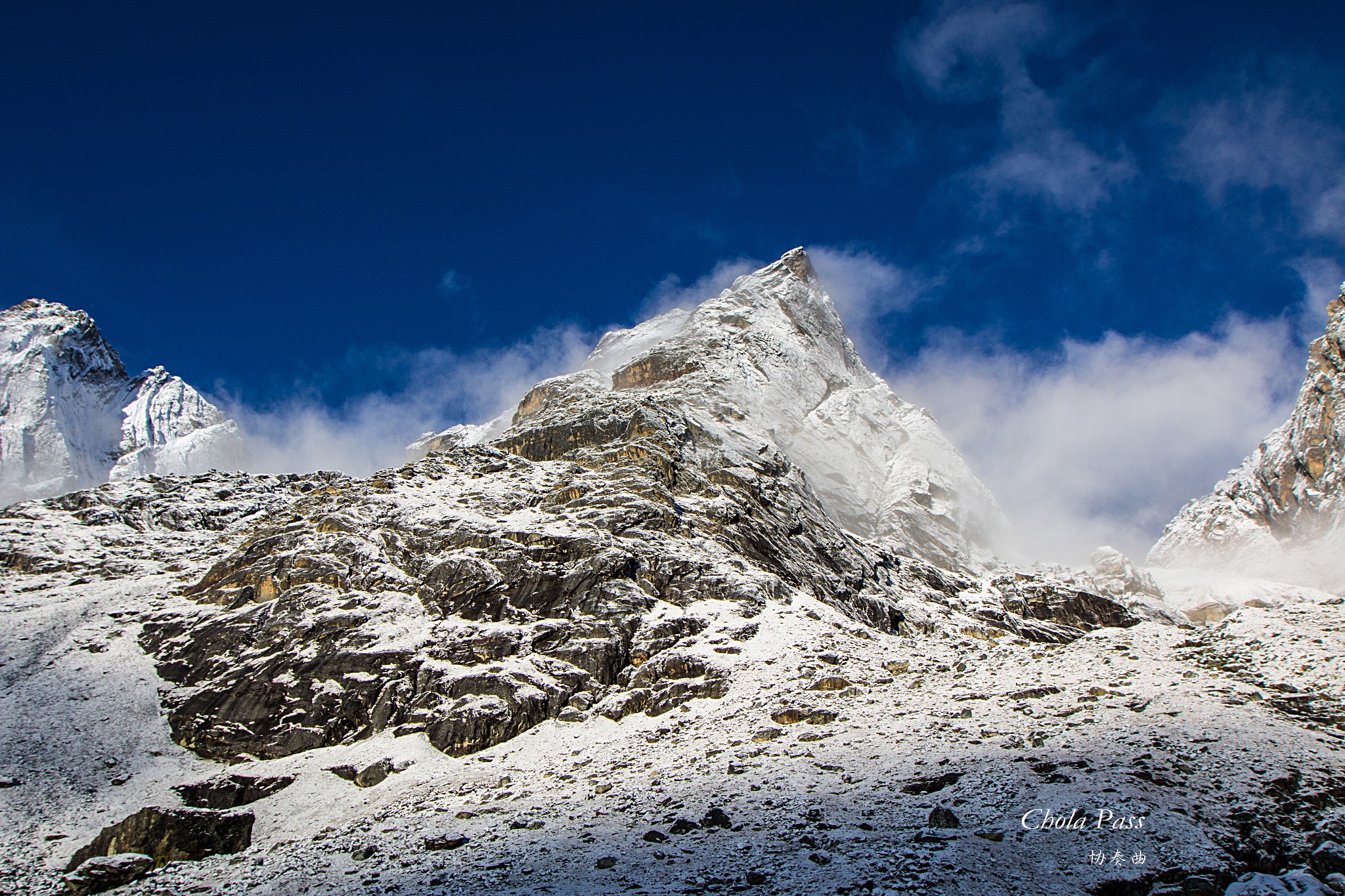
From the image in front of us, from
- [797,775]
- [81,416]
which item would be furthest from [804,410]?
[81,416]

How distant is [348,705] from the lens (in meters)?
32.8

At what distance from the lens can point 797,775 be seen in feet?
68.7

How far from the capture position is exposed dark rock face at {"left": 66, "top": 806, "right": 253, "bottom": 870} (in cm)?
2020

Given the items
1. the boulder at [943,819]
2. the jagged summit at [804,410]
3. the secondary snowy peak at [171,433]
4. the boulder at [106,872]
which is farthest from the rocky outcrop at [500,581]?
the secondary snowy peak at [171,433]

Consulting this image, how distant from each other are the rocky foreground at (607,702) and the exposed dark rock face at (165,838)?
0.09m

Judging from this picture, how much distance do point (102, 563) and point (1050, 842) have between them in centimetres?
6301

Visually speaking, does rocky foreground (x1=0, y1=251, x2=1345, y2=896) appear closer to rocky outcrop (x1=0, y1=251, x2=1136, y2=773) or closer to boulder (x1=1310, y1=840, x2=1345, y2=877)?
boulder (x1=1310, y1=840, x2=1345, y2=877)

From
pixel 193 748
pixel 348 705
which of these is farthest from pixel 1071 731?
pixel 193 748

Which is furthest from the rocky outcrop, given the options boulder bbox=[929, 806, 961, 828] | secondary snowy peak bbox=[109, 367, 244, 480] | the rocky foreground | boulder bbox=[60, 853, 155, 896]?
secondary snowy peak bbox=[109, 367, 244, 480]

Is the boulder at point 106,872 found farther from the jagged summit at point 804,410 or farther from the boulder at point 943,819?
the jagged summit at point 804,410

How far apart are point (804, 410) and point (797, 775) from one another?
101013mm

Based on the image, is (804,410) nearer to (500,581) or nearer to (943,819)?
(500,581)

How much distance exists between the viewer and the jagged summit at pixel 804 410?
102 m

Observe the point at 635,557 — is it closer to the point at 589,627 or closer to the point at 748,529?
the point at 589,627
